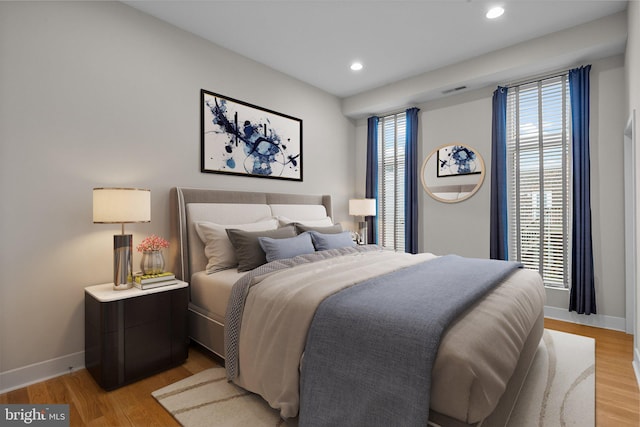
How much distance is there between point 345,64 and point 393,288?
9.89 ft

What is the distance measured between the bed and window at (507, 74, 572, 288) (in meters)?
1.32

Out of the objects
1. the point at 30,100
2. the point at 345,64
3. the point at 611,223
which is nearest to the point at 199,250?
the point at 30,100

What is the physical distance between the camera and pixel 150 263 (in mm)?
2414

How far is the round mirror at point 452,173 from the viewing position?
403 cm

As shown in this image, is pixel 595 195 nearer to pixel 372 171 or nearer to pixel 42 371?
pixel 372 171

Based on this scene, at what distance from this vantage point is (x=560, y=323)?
331 centimetres

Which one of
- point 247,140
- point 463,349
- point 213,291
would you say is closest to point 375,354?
point 463,349

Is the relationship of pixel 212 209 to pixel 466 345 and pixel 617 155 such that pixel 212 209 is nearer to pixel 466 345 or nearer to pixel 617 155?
pixel 466 345

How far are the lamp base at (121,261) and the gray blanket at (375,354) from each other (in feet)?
5.16

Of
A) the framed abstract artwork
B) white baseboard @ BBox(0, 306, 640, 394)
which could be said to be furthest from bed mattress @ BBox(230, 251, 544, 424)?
the framed abstract artwork

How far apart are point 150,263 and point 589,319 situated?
13.8 feet

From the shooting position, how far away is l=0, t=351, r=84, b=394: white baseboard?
82.0 inches

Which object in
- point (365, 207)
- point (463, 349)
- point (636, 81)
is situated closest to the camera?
point (463, 349)

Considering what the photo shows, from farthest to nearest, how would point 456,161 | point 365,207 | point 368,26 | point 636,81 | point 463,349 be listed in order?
1. point 365,207
2. point 456,161
3. point 368,26
4. point 636,81
5. point 463,349
